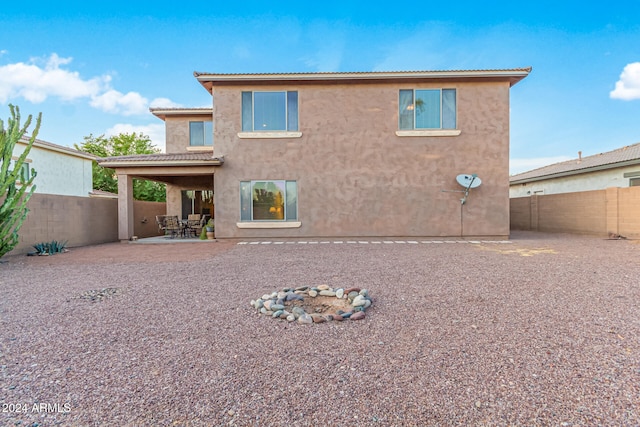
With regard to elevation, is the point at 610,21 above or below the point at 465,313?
above

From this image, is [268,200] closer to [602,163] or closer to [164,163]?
[164,163]

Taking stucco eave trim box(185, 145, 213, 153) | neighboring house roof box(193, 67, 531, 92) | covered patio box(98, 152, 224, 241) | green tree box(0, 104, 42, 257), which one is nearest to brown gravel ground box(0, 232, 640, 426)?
green tree box(0, 104, 42, 257)

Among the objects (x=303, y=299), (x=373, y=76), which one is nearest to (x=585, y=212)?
(x=373, y=76)

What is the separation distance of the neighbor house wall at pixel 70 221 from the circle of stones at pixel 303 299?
373 inches

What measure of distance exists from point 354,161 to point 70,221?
10417mm

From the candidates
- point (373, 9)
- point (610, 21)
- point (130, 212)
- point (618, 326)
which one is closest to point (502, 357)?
point (618, 326)

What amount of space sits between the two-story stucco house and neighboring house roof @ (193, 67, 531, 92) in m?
0.31

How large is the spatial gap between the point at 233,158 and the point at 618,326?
11306 mm

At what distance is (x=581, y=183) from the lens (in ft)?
55.2

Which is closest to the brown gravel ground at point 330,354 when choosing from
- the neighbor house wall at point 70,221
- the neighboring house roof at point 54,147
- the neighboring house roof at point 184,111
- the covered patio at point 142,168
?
the neighbor house wall at point 70,221

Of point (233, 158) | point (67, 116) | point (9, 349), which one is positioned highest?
point (67, 116)

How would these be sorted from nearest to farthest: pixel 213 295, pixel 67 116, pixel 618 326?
pixel 618 326 < pixel 213 295 < pixel 67 116

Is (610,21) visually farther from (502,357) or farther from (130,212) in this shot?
(130,212)

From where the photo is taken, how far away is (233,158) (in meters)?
12.1
